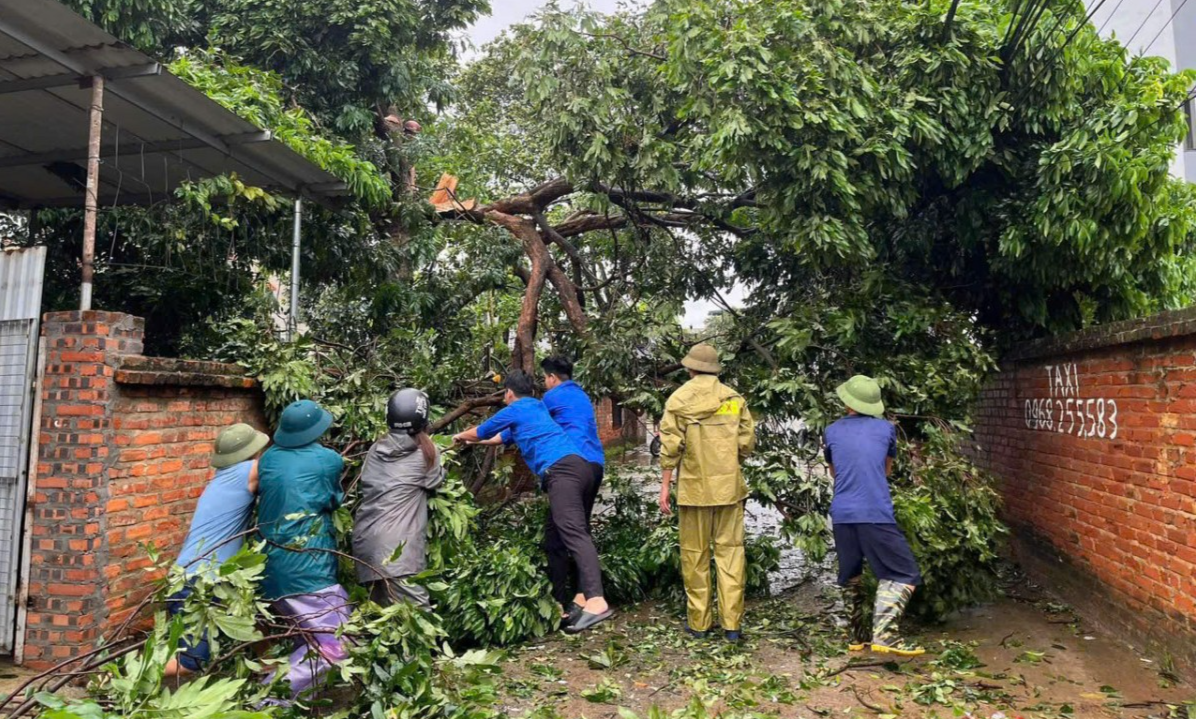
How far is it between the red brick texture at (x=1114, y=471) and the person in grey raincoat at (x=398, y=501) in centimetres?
395

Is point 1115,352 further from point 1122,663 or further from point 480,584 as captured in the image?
point 480,584

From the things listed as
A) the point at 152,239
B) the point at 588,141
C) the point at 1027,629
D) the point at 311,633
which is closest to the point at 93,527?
the point at 311,633

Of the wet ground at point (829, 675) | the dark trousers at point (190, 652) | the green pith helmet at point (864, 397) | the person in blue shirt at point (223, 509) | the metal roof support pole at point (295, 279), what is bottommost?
the wet ground at point (829, 675)

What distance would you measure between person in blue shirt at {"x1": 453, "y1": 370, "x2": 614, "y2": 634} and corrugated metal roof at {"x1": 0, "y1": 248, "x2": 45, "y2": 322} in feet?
7.85

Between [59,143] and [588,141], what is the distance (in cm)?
454

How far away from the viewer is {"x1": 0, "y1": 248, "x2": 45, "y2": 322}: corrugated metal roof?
159 inches

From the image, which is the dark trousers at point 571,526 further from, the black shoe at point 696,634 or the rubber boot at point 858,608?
the rubber boot at point 858,608

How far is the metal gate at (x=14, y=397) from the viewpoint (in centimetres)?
390

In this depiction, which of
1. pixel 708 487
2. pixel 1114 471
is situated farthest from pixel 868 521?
pixel 1114 471

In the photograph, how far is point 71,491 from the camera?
3859mm

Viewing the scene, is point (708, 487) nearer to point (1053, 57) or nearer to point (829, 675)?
point (829, 675)

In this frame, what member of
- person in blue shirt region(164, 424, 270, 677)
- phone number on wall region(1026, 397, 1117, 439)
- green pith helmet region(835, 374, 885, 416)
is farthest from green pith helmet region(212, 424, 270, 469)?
phone number on wall region(1026, 397, 1117, 439)

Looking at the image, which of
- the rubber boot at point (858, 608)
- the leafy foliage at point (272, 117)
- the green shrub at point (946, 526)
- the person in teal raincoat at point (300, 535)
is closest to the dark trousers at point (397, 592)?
the person in teal raincoat at point (300, 535)

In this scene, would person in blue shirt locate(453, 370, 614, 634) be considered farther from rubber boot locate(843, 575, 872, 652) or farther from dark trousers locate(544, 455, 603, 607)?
rubber boot locate(843, 575, 872, 652)
